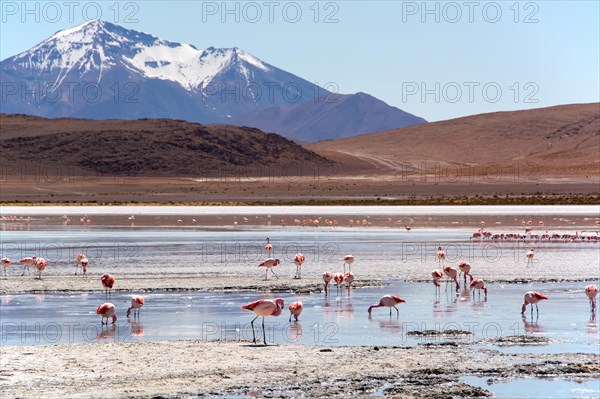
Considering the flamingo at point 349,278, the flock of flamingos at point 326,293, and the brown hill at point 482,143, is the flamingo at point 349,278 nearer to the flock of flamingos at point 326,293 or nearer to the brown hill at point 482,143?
the flock of flamingos at point 326,293

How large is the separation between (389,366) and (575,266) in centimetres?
1224

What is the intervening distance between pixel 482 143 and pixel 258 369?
144 metres

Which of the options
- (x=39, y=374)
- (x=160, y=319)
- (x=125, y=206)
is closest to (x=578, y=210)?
(x=125, y=206)

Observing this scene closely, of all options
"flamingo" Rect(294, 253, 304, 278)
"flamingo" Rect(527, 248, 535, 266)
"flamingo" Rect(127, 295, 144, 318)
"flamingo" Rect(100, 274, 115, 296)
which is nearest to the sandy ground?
"flamingo" Rect(127, 295, 144, 318)

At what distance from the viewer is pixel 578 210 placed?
165 feet

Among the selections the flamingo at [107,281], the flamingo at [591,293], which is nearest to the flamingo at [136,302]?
the flamingo at [107,281]

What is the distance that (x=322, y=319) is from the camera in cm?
1461

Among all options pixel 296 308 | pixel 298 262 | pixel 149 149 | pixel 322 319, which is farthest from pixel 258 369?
pixel 149 149

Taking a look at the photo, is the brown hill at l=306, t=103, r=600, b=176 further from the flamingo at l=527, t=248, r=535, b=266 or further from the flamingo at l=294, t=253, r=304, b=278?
the flamingo at l=294, t=253, r=304, b=278

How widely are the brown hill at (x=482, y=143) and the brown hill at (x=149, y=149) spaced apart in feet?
31.9

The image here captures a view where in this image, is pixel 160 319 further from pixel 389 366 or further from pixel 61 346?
pixel 389 366

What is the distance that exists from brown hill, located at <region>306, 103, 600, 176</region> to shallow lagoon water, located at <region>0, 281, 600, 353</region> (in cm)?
9625

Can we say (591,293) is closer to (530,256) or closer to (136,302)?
(136,302)

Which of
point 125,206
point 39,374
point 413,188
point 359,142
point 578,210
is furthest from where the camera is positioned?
point 359,142
